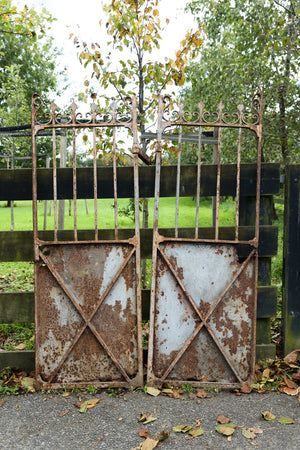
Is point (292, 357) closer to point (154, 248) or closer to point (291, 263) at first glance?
point (291, 263)

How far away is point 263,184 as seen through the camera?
351 centimetres

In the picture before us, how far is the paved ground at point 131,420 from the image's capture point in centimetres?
260

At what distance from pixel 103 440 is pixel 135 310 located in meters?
1.05

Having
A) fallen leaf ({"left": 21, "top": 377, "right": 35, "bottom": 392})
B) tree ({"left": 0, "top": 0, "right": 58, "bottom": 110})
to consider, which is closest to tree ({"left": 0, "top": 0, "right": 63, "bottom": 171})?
tree ({"left": 0, "top": 0, "right": 58, "bottom": 110})

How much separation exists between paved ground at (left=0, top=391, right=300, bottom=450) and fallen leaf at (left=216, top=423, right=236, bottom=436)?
0.03m

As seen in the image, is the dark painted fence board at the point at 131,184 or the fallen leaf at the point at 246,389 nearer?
the fallen leaf at the point at 246,389

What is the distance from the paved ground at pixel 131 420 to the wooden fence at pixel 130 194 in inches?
22.8

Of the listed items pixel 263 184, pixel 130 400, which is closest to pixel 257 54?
pixel 263 184

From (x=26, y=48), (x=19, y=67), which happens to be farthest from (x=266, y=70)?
(x=19, y=67)

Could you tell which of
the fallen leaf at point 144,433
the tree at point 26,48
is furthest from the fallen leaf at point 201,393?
the tree at point 26,48

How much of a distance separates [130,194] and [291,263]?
1.64 m

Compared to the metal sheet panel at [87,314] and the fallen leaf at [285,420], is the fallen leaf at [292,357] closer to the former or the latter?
the fallen leaf at [285,420]

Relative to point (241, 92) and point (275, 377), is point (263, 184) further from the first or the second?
point (241, 92)

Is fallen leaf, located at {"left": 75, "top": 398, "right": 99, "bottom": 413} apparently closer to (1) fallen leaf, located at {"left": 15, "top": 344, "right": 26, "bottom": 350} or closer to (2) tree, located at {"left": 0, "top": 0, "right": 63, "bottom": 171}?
(1) fallen leaf, located at {"left": 15, "top": 344, "right": 26, "bottom": 350}
